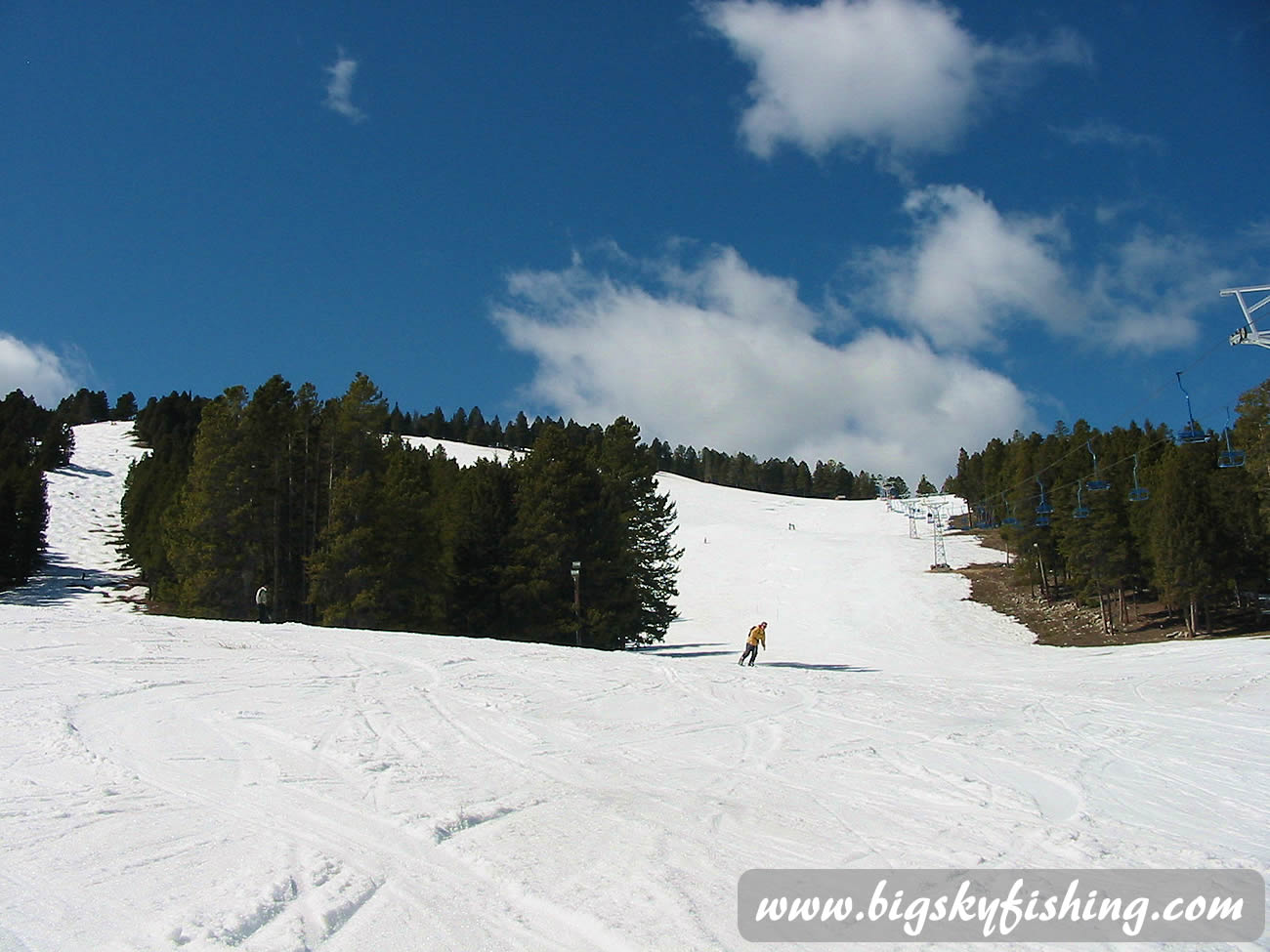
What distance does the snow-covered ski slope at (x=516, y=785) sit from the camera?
17.0 ft

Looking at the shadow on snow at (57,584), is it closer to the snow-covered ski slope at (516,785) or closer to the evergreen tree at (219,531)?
the evergreen tree at (219,531)

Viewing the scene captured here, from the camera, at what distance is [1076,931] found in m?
5.33

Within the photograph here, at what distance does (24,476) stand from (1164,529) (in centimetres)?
8014

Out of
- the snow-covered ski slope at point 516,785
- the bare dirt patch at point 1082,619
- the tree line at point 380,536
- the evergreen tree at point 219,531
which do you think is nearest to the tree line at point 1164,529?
the bare dirt patch at point 1082,619

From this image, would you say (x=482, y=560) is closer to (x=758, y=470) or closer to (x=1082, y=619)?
(x=1082, y=619)

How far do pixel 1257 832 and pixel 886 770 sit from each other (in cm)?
373

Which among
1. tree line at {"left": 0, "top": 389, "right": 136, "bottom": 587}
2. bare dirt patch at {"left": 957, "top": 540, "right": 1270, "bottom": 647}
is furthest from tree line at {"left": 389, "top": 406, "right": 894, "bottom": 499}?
bare dirt patch at {"left": 957, "top": 540, "right": 1270, "bottom": 647}

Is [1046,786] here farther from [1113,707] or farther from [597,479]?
[597,479]

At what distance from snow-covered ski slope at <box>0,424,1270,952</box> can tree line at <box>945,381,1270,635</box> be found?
22.0 m

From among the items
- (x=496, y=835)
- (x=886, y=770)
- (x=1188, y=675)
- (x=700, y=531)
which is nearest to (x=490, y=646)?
(x=886, y=770)

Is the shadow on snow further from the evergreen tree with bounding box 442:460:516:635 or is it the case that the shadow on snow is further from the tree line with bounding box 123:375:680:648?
the evergreen tree with bounding box 442:460:516:635

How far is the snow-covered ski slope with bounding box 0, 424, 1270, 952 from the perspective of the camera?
205 inches

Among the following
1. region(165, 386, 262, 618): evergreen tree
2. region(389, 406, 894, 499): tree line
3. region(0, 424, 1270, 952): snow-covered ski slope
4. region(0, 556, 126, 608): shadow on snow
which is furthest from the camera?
region(389, 406, 894, 499): tree line

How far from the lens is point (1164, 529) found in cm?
4438
